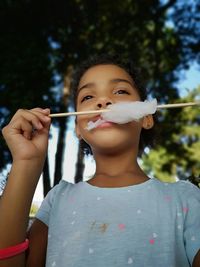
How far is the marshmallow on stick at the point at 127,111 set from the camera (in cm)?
206

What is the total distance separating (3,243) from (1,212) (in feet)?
0.43

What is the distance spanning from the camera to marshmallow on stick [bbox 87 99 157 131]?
2.06 meters

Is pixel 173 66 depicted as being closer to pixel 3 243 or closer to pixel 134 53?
pixel 134 53

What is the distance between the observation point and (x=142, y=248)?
1.78 meters

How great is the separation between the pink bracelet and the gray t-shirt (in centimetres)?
15

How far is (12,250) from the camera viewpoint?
5.88ft

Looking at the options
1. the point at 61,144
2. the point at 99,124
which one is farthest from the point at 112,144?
the point at 61,144

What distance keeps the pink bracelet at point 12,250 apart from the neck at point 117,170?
493mm

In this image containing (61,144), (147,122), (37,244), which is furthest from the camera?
(61,144)

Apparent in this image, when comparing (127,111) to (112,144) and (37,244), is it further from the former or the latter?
(37,244)

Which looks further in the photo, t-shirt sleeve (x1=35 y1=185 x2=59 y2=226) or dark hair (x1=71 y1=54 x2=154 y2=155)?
dark hair (x1=71 y1=54 x2=154 y2=155)

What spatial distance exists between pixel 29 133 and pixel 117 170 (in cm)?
49

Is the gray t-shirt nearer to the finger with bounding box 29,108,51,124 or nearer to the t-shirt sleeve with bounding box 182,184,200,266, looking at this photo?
the t-shirt sleeve with bounding box 182,184,200,266

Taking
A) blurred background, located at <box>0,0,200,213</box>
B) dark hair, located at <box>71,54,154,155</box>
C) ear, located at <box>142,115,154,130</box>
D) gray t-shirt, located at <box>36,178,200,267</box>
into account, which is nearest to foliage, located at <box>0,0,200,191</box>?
blurred background, located at <box>0,0,200,213</box>
